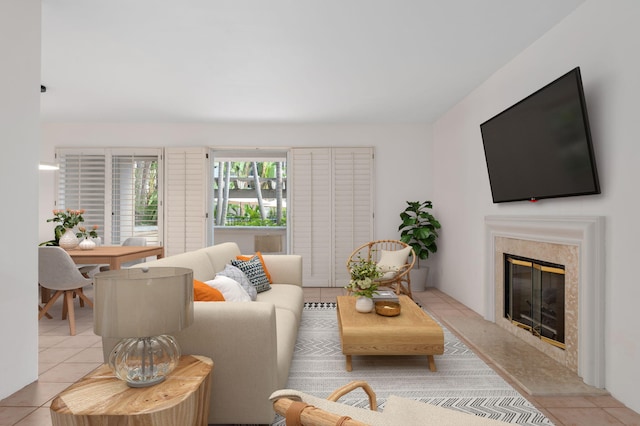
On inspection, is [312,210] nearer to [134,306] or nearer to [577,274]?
[577,274]

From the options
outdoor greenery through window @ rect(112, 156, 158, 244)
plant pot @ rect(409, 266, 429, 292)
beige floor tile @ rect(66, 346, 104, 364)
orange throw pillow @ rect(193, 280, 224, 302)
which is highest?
outdoor greenery through window @ rect(112, 156, 158, 244)

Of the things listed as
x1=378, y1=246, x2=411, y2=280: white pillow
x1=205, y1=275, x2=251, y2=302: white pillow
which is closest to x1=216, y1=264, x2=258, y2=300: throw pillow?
x1=205, y1=275, x2=251, y2=302: white pillow

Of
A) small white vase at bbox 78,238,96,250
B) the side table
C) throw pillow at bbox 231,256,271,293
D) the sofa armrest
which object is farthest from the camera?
small white vase at bbox 78,238,96,250

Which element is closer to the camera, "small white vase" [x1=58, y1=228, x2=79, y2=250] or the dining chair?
the dining chair

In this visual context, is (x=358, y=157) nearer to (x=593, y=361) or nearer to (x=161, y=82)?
(x=161, y=82)

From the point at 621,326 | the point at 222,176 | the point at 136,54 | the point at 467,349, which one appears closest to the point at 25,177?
the point at 136,54

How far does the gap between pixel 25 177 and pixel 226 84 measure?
2307 mm

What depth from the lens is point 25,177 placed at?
2514 millimetres

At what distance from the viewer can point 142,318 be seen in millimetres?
1413

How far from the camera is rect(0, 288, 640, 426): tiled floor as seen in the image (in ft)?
6.88

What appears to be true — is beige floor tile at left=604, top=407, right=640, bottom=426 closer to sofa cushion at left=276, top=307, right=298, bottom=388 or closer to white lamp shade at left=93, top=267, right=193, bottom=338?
sofa cushion at left=276, top=307, right=298, bottom=388

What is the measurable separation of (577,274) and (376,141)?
387 centimetres

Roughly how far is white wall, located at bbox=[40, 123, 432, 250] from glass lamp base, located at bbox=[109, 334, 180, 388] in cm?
473

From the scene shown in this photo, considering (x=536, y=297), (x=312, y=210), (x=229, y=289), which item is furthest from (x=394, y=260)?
(x=229, y=289)
